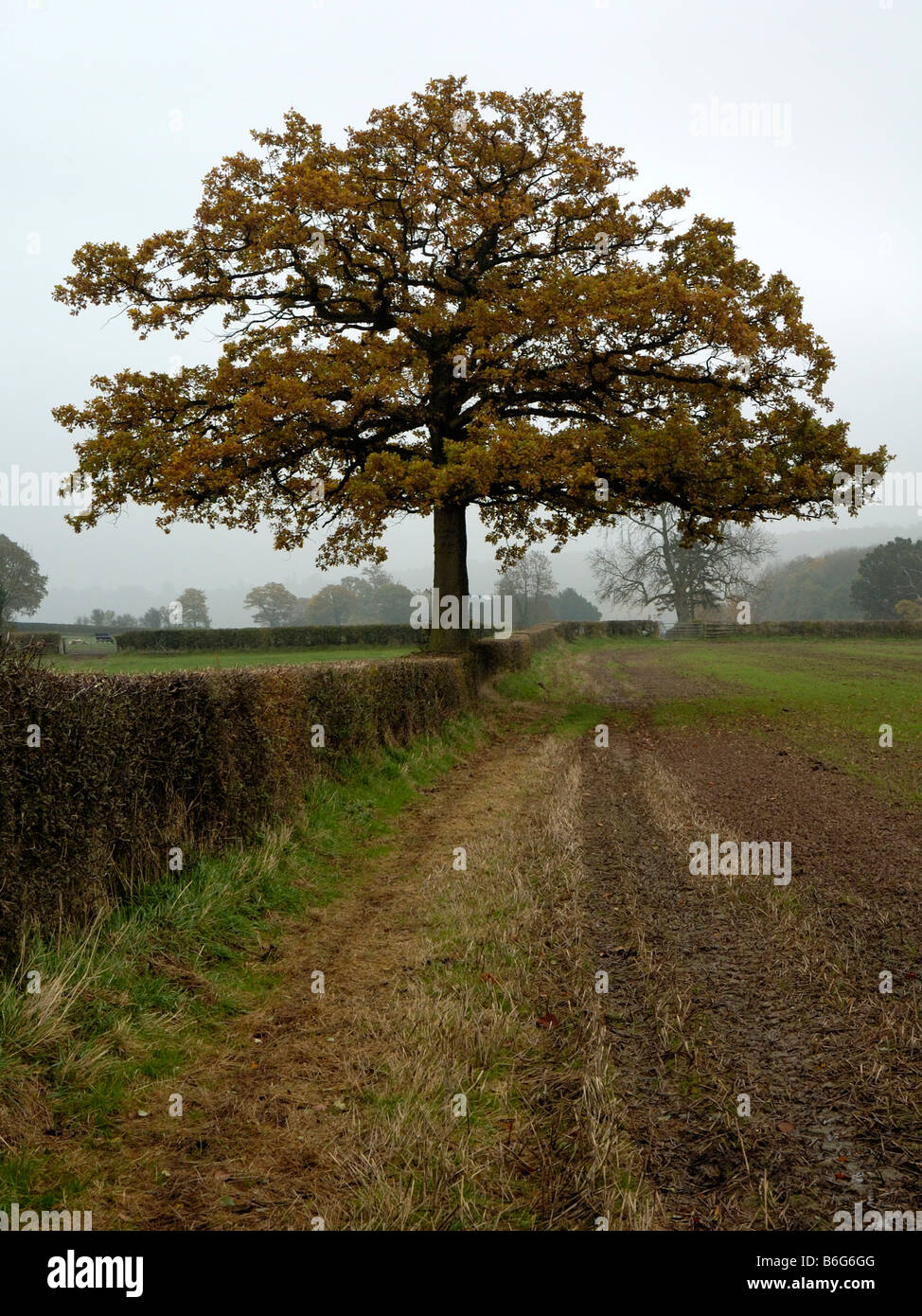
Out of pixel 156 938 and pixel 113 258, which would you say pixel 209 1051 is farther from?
pixel 113 258

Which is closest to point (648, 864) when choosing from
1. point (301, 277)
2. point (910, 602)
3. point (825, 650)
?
point (301, 277)

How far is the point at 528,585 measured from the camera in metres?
115

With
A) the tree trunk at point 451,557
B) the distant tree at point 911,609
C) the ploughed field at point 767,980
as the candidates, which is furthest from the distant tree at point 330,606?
the ploughed field at point 767,980

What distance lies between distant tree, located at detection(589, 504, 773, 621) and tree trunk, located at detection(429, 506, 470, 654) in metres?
49.6

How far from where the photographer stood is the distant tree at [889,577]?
87.5 meters

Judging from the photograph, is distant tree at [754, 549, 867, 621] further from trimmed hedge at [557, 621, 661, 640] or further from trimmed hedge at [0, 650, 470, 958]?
trimmed hedge at [0, 650, 470, 958]

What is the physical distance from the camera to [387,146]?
1905cm

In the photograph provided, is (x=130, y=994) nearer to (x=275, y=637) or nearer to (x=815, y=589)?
(x=275, y=637)

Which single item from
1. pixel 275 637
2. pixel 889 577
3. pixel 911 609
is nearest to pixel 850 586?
pixel 889 577

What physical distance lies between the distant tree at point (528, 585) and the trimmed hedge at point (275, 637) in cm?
5028

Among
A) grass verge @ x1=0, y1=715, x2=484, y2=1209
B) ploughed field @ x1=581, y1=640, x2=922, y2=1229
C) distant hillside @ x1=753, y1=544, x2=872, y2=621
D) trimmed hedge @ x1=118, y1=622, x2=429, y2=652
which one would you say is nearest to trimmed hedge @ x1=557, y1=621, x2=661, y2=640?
trimmed hedge @ x1=118, y1=622, x2=429, y2=652

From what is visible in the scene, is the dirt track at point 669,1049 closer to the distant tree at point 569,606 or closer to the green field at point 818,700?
the green field at point 818,700

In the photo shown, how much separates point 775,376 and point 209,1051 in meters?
18.8

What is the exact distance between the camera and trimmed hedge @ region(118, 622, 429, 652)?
42812 millimetres
